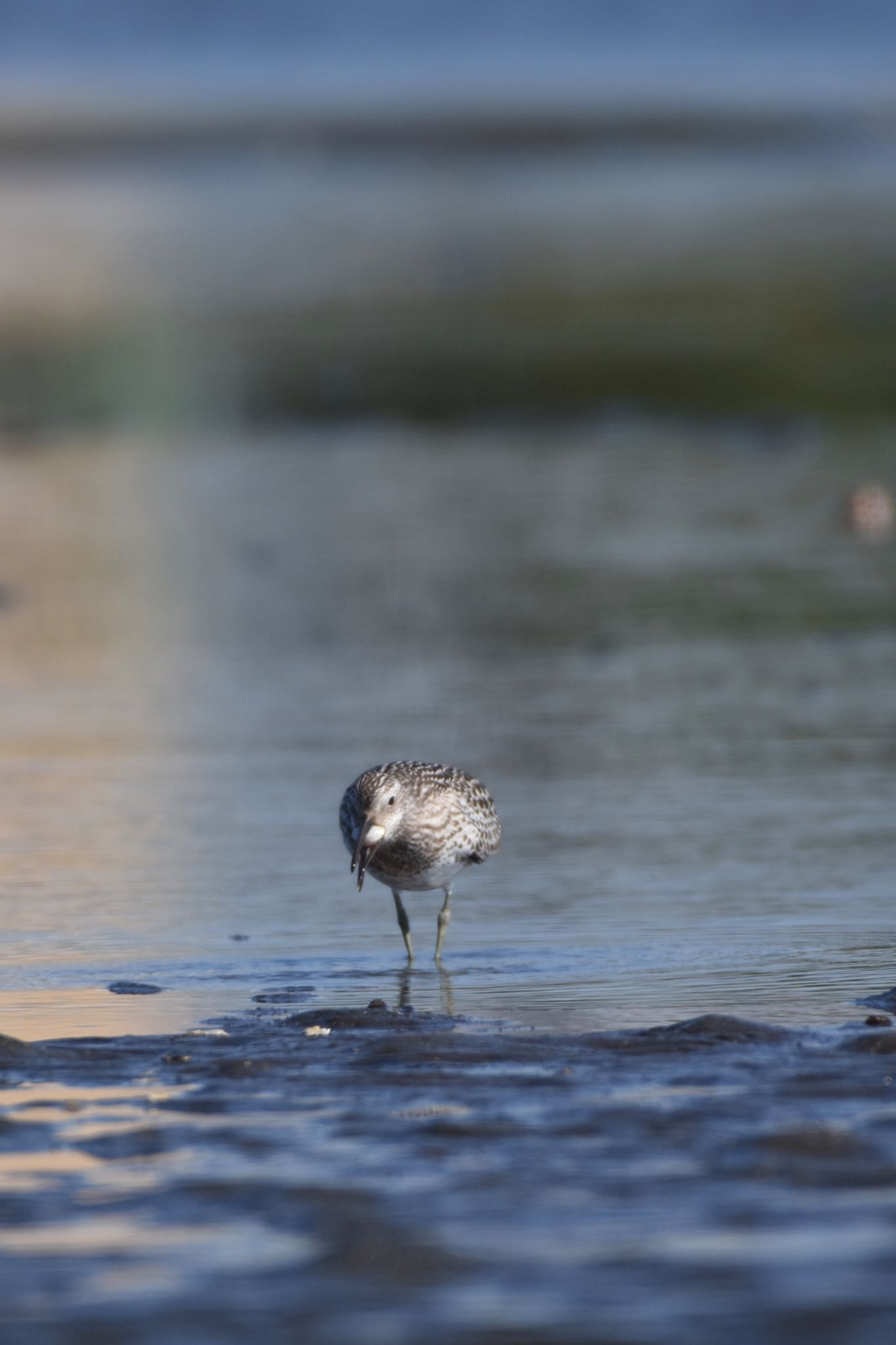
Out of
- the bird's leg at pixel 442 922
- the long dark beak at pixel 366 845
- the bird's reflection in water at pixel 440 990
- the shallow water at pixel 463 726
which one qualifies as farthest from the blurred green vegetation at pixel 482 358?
the bird's reflection in water at pixel 440 990

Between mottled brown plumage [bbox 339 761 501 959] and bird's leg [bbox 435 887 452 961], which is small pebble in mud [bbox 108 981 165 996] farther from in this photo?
bird's leg [bbox 435 887 452 961]

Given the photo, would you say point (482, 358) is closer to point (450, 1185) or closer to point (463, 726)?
point (463, 726)

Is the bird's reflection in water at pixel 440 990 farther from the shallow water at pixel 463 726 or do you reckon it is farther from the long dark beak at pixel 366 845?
the long dark beak at pixel 366 845

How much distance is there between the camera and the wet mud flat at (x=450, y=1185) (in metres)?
5.68

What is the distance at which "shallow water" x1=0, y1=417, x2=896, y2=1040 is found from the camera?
9258 millimetres

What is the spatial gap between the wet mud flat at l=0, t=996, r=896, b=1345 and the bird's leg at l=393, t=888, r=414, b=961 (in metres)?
1.61

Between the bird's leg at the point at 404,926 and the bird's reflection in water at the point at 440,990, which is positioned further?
the bird's leg at the point at 404,926

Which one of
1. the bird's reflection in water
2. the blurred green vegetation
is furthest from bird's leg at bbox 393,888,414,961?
the blurred green vegetation

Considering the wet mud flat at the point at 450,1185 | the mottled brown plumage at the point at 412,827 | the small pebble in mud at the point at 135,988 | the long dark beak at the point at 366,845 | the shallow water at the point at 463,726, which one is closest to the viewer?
the wet mud flat at the point at 450,1185

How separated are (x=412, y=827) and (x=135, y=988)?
4.40 feet

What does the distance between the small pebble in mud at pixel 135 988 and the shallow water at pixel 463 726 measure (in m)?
0.04

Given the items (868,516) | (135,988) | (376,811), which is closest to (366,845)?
(376,811)

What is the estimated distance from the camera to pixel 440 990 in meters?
8.95

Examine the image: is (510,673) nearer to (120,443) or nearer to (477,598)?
(477,598)
